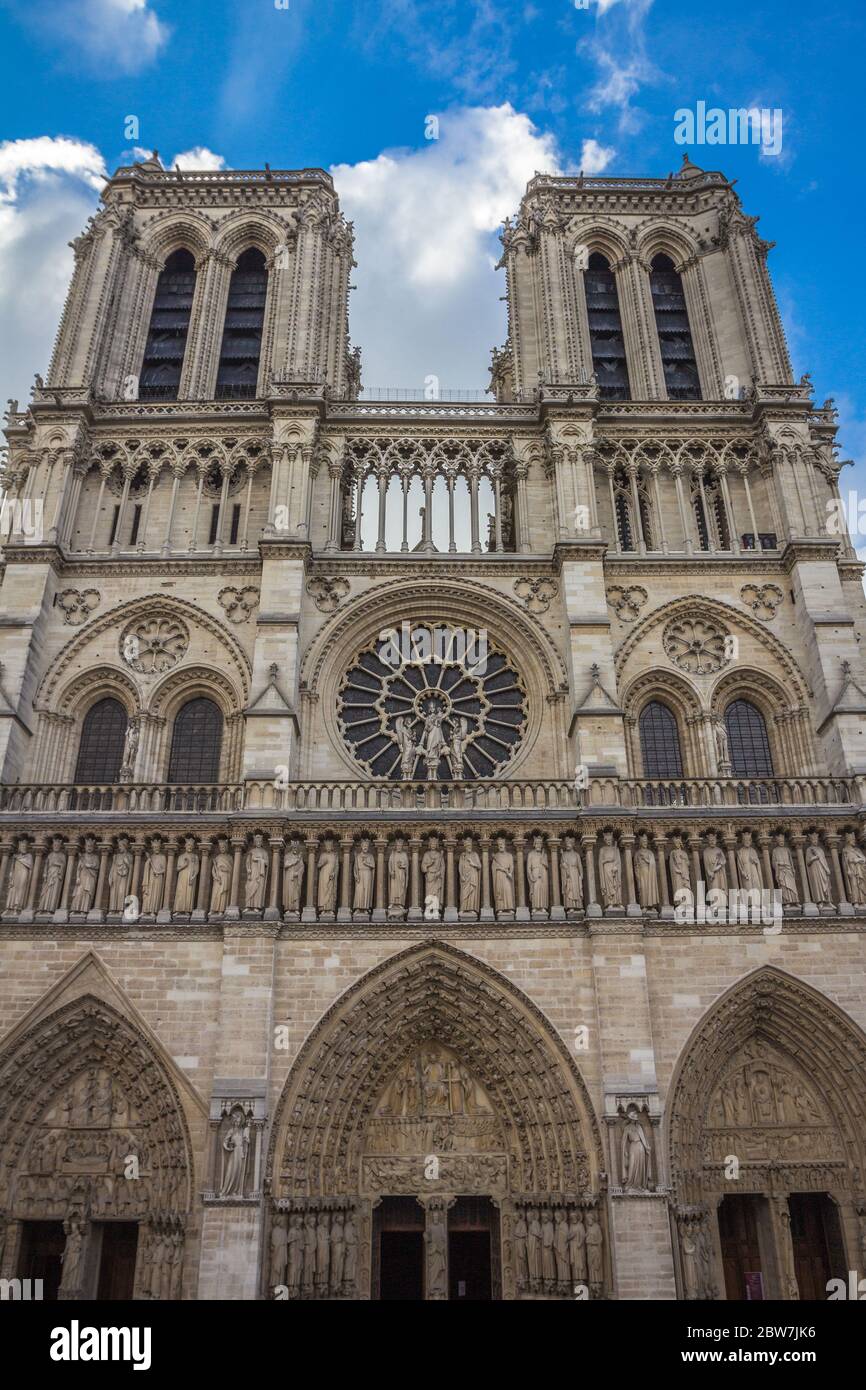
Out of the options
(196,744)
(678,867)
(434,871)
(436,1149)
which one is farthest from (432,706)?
(436,1149)

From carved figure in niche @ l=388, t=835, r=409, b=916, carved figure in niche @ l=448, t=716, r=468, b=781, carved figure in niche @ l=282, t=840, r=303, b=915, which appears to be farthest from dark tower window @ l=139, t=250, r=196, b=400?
carved figure in niche @ l=388, t=835, r=409, b=916

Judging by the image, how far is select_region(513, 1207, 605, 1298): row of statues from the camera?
14445mm

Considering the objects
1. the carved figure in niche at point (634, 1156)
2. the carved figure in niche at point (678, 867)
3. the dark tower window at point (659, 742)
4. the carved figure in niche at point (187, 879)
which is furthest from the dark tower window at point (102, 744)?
the carved figure in niche at point (634, 1156)

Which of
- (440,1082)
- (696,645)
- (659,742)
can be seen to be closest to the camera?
(440,1082)

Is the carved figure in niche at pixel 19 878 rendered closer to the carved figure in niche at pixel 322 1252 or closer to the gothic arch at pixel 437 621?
the gothic arch at pixel 437 621

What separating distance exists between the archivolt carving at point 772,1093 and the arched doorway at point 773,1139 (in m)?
0.02

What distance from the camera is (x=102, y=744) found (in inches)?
771

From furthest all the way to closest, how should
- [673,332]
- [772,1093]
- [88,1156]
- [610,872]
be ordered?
[673,332] → [610,872] → [772,1093] → [88,1156]

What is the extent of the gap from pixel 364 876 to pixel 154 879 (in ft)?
11.3

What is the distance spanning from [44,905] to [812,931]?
1243 cm

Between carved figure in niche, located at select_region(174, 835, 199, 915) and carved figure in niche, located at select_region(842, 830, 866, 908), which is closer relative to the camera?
carved figure in niche, located at select_region(174, 835, 199, 915)

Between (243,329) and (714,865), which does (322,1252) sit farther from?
(243,329)

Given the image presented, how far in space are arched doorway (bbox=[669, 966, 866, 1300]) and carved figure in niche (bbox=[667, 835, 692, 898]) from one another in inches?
68.9

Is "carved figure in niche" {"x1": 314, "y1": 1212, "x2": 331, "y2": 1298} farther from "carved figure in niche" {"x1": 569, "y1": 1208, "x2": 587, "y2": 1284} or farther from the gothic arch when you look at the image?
the gothic arch
